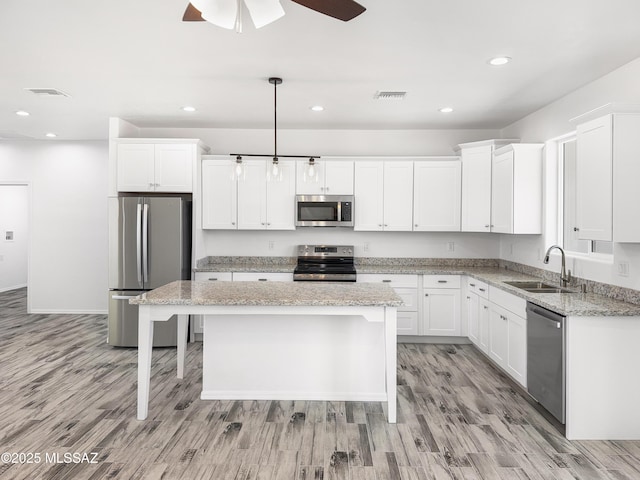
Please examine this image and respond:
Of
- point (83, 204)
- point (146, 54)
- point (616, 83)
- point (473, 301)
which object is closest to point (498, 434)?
point (473, 301)

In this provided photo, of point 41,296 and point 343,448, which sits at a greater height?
point 41,296

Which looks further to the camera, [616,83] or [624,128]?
[616,83]

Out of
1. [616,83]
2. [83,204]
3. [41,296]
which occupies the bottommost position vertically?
[41,296]

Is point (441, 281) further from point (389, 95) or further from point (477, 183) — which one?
point (389, 95)

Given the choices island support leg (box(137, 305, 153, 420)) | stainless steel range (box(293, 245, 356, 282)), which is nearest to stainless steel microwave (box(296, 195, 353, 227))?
stainless steel range (box(293, 245, 356, 282))

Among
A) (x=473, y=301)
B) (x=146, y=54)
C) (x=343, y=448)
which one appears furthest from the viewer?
(x=473, y=301)

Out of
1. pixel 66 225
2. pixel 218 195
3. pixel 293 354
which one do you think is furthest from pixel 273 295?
pixel 66 225

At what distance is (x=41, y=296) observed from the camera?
646 cm

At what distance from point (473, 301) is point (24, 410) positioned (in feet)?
13.8

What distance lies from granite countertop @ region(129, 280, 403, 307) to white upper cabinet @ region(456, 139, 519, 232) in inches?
81.2

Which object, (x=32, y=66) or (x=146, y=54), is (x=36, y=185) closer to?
(x=32, y=66)

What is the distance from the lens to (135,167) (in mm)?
4988

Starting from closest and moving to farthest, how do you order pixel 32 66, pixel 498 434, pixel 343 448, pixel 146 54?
pixel 343 448
pixel 498 434
pixel 146 54
pixel 32 66

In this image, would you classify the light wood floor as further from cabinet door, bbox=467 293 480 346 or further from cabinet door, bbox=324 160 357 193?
cabinet door, bbox=324 160 357 193
